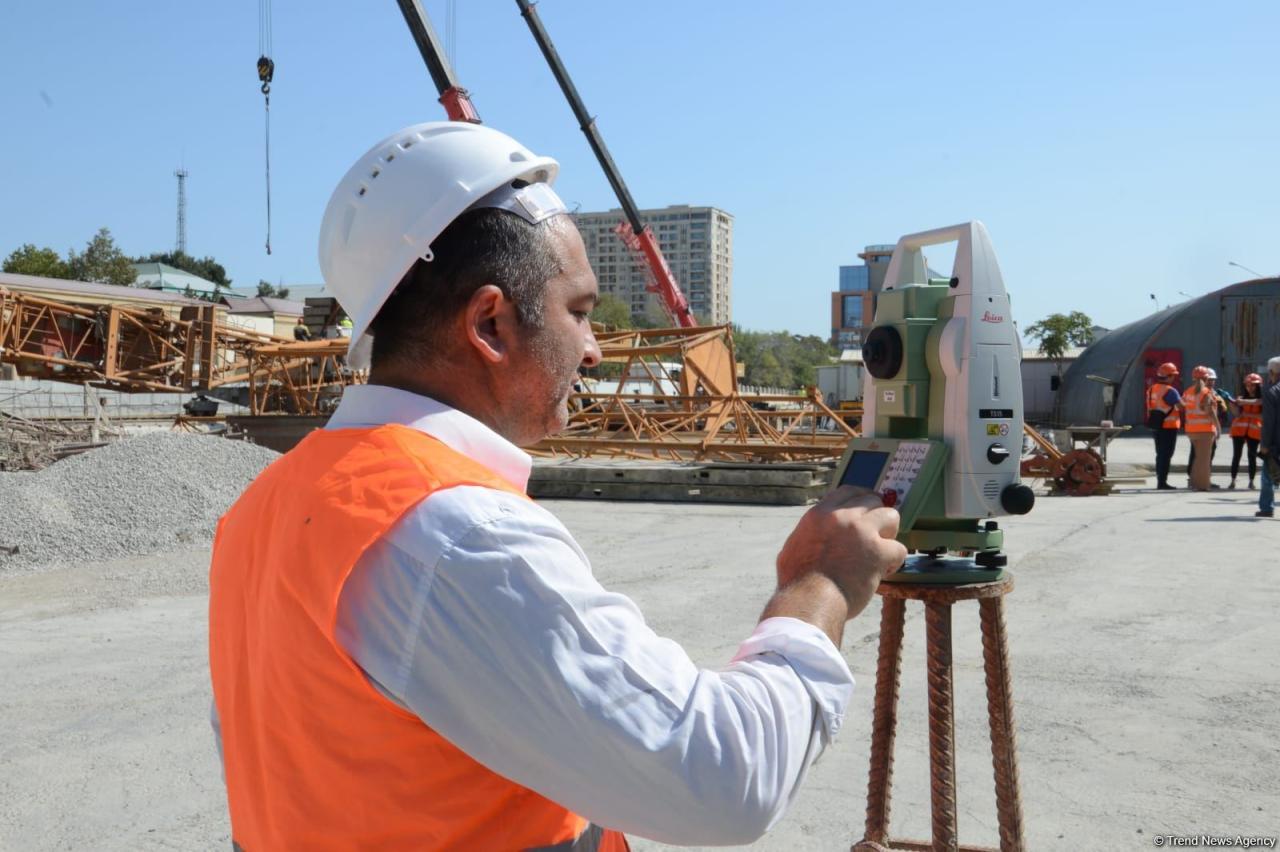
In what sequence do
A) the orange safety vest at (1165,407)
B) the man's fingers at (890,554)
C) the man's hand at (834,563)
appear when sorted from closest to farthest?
1. the man's hand at (834,563)
2. the man's fingers at (890,554)
3. the orange safety vest at (1165,407)

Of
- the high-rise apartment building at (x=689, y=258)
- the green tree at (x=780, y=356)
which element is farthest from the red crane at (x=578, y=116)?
the high-rise apartment building at (x=689, y=258)

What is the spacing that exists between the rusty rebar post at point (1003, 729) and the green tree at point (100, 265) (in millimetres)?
73149

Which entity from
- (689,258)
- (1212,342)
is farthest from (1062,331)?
(689,258)

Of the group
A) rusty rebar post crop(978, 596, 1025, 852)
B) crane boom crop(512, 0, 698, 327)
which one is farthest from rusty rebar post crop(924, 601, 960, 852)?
crane boom crop(512, 0, 698, 327)

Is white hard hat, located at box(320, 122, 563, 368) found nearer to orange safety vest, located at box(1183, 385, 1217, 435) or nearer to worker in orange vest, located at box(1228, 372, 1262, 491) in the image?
orange safety vest, located at box(1183, 385, 1217, 435)

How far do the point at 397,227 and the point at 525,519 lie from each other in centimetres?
49

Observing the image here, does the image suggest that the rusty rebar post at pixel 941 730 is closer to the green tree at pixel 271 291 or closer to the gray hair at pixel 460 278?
the gray hair at pixel 460 278

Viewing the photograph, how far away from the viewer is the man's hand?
1.33 metres

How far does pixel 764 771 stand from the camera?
113 cm

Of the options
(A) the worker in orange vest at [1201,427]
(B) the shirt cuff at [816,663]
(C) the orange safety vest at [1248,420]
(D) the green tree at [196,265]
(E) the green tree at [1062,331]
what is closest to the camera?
(B) the shirt cuff at [816,663]

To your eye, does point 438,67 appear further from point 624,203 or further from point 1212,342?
point 1212,342

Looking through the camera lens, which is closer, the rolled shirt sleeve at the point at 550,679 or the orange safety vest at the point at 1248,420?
the rolled shirt sleeve at the point at 550,679

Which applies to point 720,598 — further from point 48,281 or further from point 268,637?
point 48,281

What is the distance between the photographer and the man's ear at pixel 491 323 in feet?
4.48
